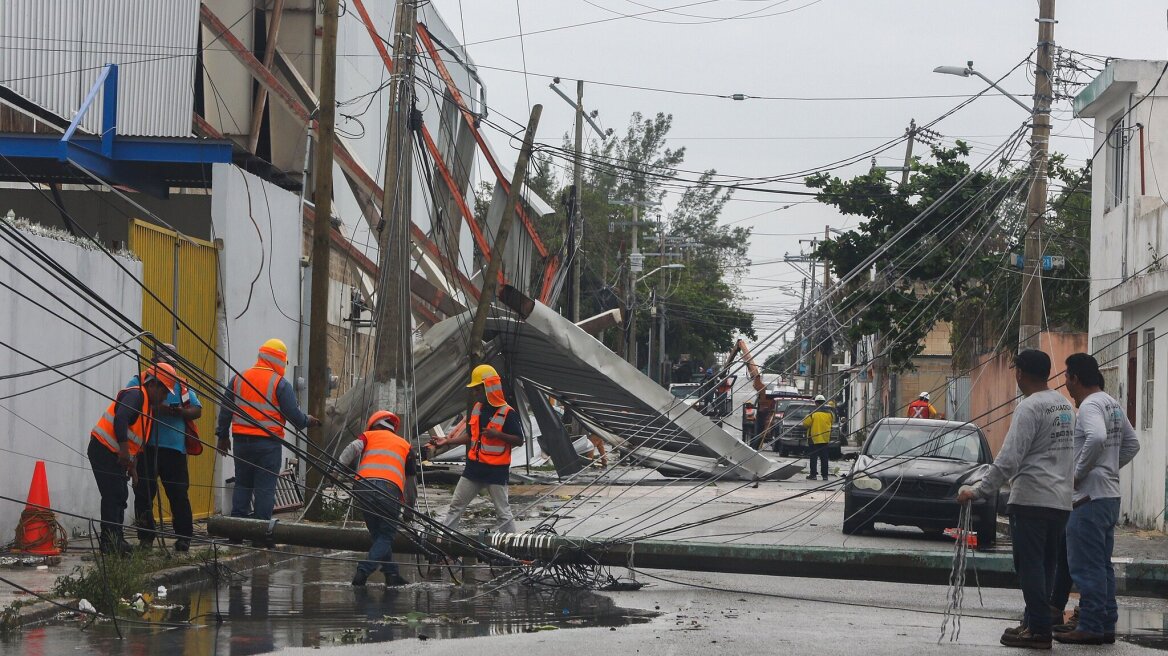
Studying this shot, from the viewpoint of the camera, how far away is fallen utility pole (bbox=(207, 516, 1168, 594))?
9141 mm

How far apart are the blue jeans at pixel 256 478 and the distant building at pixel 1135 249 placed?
10.0 metres

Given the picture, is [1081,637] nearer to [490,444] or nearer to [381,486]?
[381,486]

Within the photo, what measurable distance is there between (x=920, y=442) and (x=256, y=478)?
29.9ft

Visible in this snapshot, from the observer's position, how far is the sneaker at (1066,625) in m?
8.10

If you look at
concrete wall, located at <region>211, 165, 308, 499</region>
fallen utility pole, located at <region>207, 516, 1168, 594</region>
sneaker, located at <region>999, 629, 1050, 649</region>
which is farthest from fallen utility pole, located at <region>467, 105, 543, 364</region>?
sneaker, located at <region>999, 629, 1050, 649</region>

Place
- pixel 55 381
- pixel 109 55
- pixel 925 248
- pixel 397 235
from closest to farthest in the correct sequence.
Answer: pixel 55 381, pixel 397 235, pixel 109 55, pixel 925 248

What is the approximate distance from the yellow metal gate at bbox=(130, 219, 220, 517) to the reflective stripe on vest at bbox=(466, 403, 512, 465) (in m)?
2.81

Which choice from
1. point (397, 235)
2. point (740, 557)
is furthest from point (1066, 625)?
point (397, 235)

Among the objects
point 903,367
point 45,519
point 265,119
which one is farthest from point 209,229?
point 903,367

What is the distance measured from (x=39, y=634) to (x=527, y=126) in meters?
13.8

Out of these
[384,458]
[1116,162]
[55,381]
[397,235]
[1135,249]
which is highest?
[1116,162]

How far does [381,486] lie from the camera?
10.3 metres

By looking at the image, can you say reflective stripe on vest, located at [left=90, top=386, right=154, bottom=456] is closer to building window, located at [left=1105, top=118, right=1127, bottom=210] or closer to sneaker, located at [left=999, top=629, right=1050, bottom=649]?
sneaker, located at [left=999, top=629, right=1050, bottom=649]

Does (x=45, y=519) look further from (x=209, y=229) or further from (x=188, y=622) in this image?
Result: (x=209, y=229)
